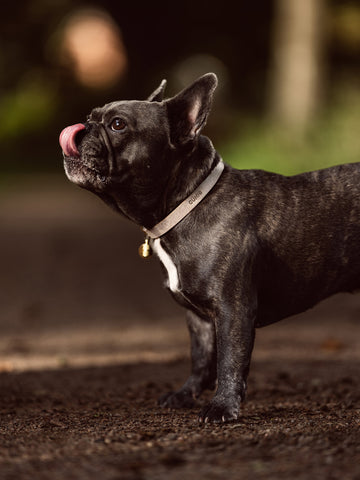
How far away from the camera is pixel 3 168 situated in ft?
66.0

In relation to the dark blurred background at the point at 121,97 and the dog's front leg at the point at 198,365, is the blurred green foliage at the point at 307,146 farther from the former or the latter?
the dog's front leg at the point at 198,365

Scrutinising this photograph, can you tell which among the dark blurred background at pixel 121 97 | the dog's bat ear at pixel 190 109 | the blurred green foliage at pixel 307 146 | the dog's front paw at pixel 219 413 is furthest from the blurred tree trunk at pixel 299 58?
the dog's front paw at pixel 219 413

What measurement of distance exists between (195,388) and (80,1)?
913 inches

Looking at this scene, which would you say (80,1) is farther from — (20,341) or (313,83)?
(20,341)

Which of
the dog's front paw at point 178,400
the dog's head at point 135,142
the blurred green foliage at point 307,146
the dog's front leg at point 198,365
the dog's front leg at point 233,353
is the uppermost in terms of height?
the dog's head at point 135,142

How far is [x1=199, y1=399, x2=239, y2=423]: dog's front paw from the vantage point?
390 cm

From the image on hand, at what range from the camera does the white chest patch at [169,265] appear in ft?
13.7

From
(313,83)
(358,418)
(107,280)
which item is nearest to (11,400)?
(358,418)

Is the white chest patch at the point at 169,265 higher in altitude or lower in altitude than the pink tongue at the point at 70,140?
lower

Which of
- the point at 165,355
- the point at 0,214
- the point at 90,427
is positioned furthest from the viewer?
the point at 0,214

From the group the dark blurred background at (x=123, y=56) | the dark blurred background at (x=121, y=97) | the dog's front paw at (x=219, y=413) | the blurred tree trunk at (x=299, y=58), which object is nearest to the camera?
the dog's front paw at (x=219, y=413)

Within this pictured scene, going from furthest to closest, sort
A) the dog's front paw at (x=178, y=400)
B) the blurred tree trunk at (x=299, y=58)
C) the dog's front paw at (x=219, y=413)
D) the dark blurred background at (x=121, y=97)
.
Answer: the blurred tree trunk at (x=299, y=58), the dark blurred background at (x=121, y=97), the dog's front paw at (x=178, y=400), the dog's front paw at (x=219, y=413)

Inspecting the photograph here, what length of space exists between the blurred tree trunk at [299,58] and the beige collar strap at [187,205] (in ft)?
45.0

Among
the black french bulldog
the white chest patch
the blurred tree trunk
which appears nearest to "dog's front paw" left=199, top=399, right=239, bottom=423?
the black french bulldog
